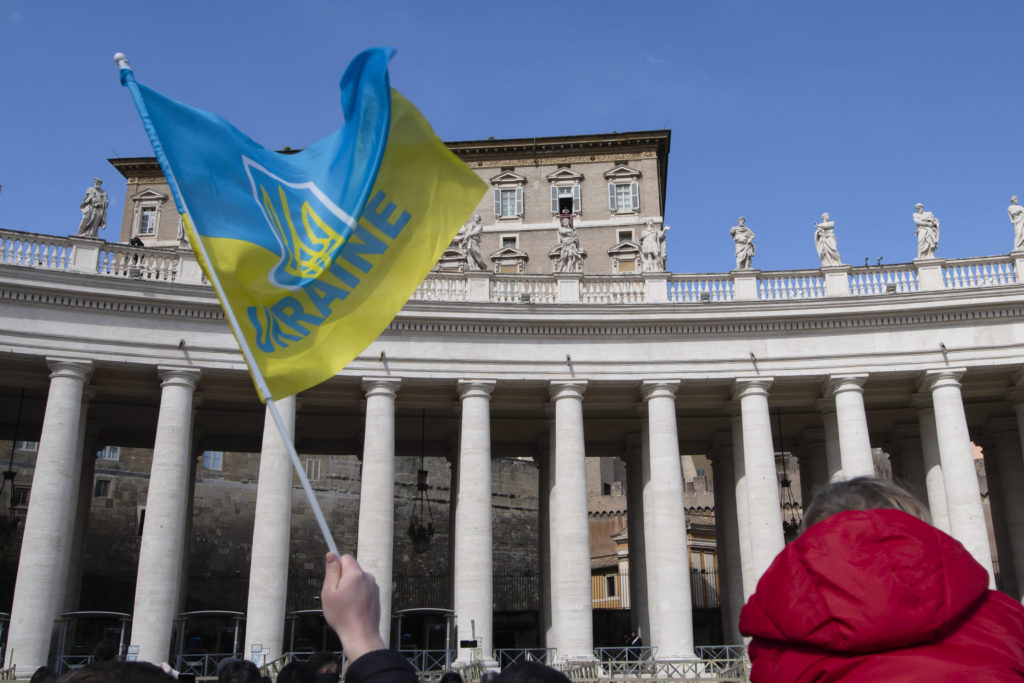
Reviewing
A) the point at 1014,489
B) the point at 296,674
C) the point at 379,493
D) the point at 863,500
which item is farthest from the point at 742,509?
the point at 863,500

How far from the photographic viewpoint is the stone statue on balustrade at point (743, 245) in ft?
128

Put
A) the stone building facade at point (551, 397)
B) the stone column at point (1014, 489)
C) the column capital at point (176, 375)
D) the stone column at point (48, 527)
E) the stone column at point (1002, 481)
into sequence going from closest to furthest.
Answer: the stone column at point (48, 527), the stone building facade at point (551, 397), the column capital at point (176, 375), the stone column at point (1014, 489), the stone column at point (1002, 481)

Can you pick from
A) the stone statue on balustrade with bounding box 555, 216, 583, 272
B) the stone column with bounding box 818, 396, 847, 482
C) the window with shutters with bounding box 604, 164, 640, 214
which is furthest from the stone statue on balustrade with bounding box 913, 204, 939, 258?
the window with shutters with bounding box 604, 164, 640, 214

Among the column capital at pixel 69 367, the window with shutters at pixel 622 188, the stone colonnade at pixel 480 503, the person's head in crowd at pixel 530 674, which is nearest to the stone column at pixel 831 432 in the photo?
the stone colonnade at pixel 480 503

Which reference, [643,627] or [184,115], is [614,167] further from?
[184,115]

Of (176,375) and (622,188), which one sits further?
(622,188)

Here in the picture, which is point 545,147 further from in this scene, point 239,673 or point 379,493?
point 239,673

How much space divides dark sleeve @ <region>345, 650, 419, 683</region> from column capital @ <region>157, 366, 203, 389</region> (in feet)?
106

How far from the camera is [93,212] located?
36.5 meters

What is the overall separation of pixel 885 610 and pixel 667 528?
3273 centimetres

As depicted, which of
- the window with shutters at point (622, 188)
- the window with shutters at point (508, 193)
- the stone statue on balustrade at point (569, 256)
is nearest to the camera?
the stone statue on balustrade at point (569, 256)

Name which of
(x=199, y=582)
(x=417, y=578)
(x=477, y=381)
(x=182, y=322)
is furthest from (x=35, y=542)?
(x=417, y=578)

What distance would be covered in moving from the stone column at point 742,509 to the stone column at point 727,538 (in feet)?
2.19

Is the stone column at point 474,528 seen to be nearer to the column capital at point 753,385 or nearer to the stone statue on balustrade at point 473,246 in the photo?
the stone statue on balustrade at point 473,246
